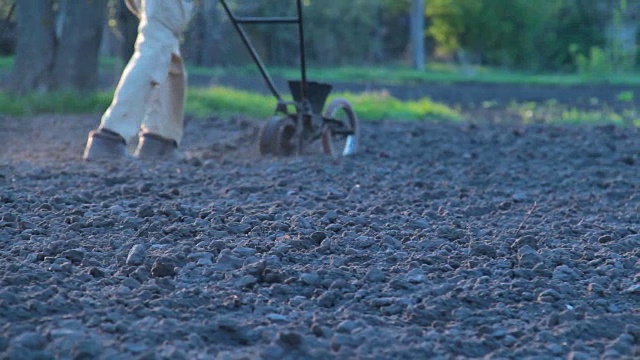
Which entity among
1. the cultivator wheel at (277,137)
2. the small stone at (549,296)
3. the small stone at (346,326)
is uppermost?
the cultivator wheel at (277,137)

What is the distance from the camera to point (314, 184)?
20.0 feet

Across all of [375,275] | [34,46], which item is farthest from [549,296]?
[34,46]

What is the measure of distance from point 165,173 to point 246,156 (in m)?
1.26

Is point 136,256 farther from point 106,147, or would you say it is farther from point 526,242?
point 106,147

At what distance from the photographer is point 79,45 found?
11.4 m

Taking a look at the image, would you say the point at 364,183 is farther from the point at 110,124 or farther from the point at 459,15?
the point at 459,15

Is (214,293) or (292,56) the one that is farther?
(292,56)

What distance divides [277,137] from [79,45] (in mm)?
4778

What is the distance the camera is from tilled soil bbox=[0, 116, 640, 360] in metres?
3.16

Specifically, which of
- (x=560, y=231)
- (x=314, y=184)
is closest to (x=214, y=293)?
(x=560, y=231)

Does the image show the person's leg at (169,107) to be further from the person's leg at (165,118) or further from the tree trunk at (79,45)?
the tree trunk at (79,45)

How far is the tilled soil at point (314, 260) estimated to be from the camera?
3164mm

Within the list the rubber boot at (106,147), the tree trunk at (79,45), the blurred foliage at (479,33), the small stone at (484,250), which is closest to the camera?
the small stone at (484,250)

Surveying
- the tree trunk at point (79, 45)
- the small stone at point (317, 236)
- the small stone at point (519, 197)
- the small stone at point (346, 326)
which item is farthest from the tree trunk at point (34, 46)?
the small stone at point (346, 326)
